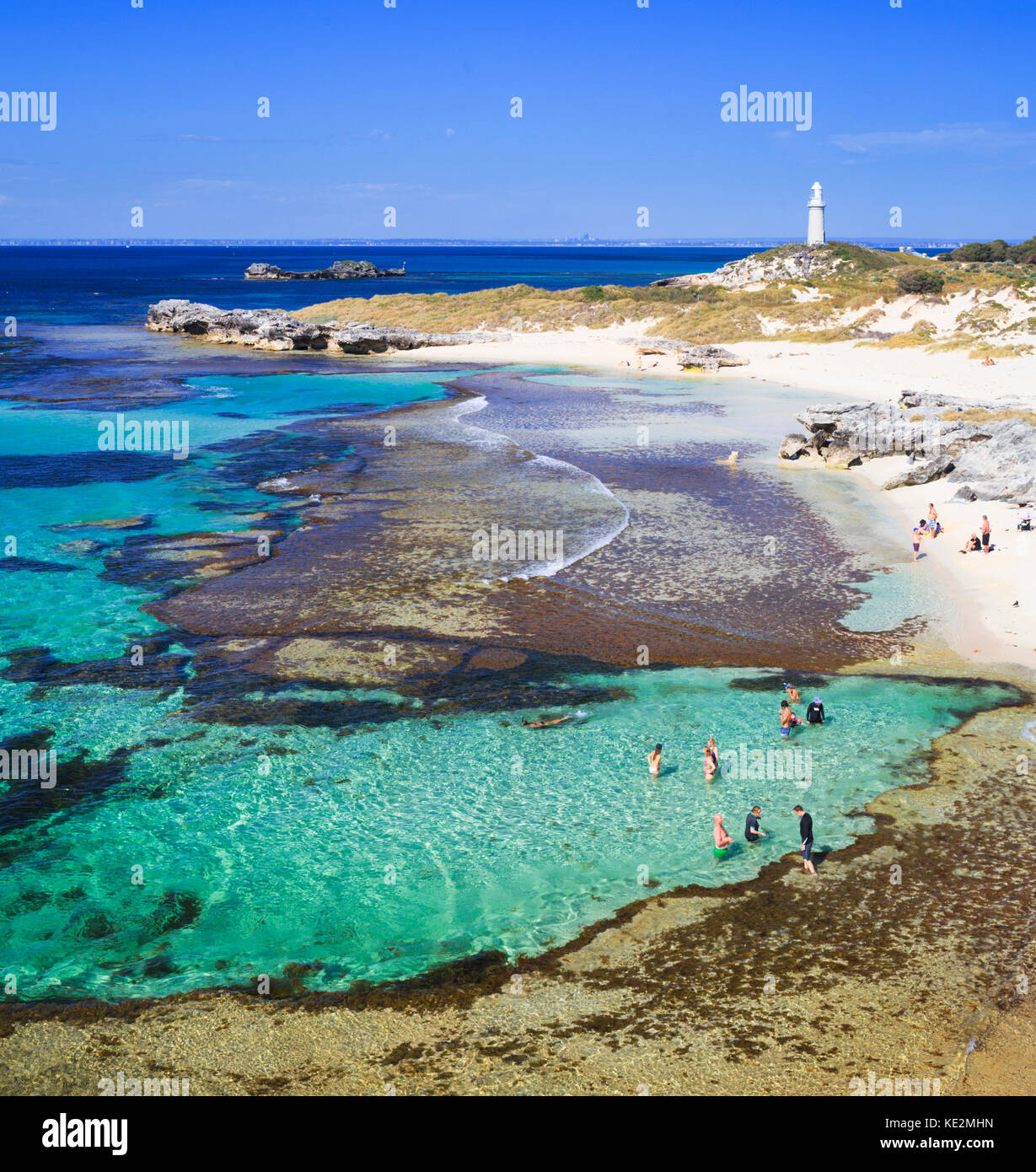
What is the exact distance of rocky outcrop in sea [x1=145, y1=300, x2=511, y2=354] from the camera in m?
80.2

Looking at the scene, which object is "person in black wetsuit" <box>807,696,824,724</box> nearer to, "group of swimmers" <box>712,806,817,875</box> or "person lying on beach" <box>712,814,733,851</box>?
"group of swimmers" <box>712,806,817,875</box>

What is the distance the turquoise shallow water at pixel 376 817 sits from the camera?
12.8m

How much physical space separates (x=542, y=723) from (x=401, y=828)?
417 cm

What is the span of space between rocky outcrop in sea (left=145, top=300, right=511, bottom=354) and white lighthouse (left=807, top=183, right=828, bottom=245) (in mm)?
52441

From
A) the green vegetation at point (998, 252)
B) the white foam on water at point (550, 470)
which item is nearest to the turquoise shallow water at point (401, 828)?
the white foam on water at point (550, 470)

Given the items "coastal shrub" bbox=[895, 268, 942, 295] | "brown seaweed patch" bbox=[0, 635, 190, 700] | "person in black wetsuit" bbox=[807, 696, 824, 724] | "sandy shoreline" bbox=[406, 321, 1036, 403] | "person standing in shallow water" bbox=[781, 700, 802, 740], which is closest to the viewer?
"person standing in shallow water" bbox=[781, 700, 802, 740]

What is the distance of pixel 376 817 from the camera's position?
51.1 feet

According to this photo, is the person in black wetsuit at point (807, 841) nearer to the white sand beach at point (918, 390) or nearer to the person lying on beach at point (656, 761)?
the person lying on beach at point (656, 761)

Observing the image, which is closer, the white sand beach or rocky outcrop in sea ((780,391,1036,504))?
the white sand beach

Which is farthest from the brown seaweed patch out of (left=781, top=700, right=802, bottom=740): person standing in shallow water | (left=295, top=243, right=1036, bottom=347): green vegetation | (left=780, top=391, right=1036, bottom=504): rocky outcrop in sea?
(left=295, top=243, right=1036, bottom=347): green vegetation

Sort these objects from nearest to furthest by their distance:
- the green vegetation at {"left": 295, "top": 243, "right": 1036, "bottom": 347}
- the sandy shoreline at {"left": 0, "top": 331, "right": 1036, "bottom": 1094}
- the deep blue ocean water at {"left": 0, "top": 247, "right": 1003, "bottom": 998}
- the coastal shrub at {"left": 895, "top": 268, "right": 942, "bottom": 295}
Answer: the sandy shoreline at {"left": 0, "top": 331, "right": 1036, "bottom": 1094}, the deep blue ocean water at {"left": 0, "top": 247, "right": 1003, "bottom": 998}, the green vegetation at {"left": 295, "top": 243, "right": 1036, "bottom": 347}, the coastal shrub at {"left": 895, "top": 268, "right": 942, "bottom": 295}

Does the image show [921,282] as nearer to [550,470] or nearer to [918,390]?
[918,390]

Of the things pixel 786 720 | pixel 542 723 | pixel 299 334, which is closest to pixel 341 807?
pixel 542 723
